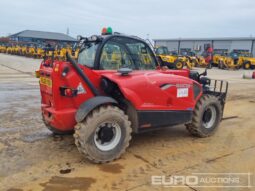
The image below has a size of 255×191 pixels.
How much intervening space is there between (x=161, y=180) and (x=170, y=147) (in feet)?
4.24

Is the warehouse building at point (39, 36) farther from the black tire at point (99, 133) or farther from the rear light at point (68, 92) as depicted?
the black tire at point (99, 133)

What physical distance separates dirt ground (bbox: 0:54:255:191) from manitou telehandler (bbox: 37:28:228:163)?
1.14ft

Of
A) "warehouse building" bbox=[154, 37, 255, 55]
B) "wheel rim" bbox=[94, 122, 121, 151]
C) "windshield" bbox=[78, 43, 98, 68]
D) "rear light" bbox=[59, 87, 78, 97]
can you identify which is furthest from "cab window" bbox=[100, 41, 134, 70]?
"warehouse building" bbox=[154, 37, 255, 55]

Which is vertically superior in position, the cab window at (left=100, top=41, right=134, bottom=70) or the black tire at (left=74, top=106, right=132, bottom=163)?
the cab window at (left=100, top=41, right=134, bottom=70)

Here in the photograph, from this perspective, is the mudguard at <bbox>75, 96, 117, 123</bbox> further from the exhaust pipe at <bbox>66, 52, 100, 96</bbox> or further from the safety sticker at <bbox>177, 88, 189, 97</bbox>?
the safety sticker at <bbox>177, 88, 189, 97</bbox>

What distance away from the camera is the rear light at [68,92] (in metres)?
4.09

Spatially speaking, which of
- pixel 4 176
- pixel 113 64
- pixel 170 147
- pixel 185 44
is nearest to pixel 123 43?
pixel 113 64

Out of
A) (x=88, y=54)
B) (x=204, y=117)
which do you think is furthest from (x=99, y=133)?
(x=204, y=117)

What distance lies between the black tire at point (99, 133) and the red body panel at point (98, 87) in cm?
33

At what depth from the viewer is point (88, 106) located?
13.1 feet

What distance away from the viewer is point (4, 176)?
364 cm

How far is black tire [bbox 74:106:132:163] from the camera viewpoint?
3947 mm

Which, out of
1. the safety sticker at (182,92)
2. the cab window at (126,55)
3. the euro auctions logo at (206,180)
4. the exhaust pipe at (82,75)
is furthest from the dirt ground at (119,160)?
the cab window at (126,55)

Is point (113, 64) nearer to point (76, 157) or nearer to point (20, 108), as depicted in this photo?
point (76, 157)
